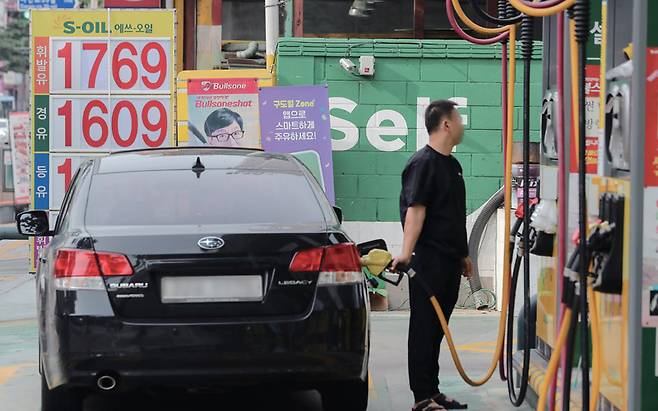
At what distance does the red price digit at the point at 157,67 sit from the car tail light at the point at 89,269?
6612mm

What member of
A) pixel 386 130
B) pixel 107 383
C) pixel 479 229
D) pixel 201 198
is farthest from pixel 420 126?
pixel 107 383

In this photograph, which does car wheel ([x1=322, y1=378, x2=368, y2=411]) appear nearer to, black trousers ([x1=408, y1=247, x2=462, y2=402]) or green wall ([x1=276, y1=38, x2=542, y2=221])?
black trousers ([x1=408, y1=247, x2=462, y2=402])

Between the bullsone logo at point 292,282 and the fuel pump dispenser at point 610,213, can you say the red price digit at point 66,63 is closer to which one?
the bullsone logo at point 292,282

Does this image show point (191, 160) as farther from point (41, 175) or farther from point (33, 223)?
point (41, 175)

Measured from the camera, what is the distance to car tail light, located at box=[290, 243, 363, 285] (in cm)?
604

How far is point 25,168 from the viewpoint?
23.6 meters

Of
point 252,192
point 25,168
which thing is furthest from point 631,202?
point 25,168

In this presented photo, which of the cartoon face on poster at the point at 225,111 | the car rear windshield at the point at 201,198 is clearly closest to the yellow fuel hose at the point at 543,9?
the car rear windshield at the point at 201,198

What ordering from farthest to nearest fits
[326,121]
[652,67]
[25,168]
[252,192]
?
[25,168], [326,121], [252,192], [652,67]

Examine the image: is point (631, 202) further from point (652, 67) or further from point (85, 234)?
point (85, 234)

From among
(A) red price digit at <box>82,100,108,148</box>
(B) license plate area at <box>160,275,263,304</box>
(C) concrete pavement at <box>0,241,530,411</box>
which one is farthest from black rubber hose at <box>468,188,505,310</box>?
(B) license plate area at <box>160,275,263,304</box>

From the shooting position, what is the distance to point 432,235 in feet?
21.8

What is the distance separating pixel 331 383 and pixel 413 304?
0.79 metres

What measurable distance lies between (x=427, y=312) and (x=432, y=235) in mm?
430
